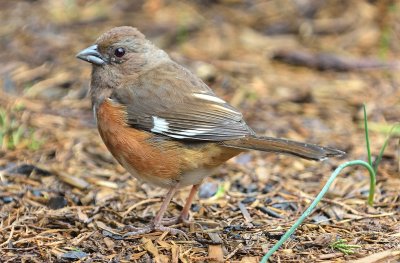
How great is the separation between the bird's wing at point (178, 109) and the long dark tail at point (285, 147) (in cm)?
6

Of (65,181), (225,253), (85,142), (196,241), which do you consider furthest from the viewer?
(85,142)

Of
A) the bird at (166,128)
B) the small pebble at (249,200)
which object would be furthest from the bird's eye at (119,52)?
the small pebble at (249,200)

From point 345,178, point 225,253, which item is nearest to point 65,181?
point 225,253

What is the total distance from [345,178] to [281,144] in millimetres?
1417

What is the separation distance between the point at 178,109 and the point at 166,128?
168mm

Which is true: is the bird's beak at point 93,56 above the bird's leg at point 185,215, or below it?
above

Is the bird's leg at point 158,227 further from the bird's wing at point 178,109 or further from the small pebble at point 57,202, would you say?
the small pebble at point 57,202

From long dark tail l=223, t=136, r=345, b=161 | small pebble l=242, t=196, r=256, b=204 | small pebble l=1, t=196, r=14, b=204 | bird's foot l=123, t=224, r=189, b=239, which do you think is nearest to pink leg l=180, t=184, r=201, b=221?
bird's foot l=123, t=224, r=189, b=239

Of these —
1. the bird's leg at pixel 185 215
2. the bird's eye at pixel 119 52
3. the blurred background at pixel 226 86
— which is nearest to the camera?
the bird's leg at pixel 185 215

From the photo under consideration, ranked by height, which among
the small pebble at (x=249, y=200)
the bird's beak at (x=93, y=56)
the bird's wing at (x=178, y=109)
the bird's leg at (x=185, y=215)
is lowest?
the small pebble at (x=249, y=200)

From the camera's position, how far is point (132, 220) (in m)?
4.80

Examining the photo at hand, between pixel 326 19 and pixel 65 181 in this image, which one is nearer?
pixel 65 181

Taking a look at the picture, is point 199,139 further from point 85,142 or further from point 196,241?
point 85,142

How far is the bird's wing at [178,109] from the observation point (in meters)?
4.50
